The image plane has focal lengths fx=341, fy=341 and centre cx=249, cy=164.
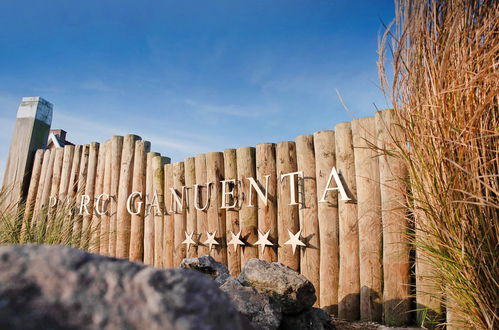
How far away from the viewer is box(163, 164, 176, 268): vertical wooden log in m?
5.55

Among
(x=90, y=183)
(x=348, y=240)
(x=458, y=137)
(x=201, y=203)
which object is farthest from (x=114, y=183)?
(x=458, y=137)

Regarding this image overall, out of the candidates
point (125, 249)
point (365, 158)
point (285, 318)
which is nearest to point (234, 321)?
point (285, 318)

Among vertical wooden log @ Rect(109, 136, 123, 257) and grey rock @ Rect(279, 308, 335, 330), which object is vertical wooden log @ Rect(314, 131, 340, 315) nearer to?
grey rock @ Rect(279, 308, 335, 330)

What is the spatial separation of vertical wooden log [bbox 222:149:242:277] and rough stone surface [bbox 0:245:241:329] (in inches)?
155

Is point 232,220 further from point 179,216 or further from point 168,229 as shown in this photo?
point 168,229

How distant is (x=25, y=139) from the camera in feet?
25.2

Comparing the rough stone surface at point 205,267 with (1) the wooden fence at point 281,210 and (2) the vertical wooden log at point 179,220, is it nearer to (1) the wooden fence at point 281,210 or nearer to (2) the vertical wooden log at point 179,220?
(1) the wooden fence at point 281,210

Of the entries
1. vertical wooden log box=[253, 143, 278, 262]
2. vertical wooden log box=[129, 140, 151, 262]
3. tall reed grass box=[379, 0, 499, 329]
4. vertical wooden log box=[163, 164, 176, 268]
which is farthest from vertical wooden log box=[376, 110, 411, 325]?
vertical wooden log box=[129, 140, 151, 262]

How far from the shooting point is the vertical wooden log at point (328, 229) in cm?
369

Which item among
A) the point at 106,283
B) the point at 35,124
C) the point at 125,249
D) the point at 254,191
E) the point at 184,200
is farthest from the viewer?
the point at 35,124

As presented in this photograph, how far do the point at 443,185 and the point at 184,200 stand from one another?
4259mm

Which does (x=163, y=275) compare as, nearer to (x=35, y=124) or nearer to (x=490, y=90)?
(x=490, y=90)

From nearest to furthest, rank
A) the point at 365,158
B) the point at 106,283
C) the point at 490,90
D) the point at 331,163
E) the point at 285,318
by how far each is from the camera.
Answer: the point at 106,283 < the point at 490,90 < the point at 285,318 < the point at 365,158 < the point at 331,163

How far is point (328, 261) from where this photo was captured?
371 centimetres
